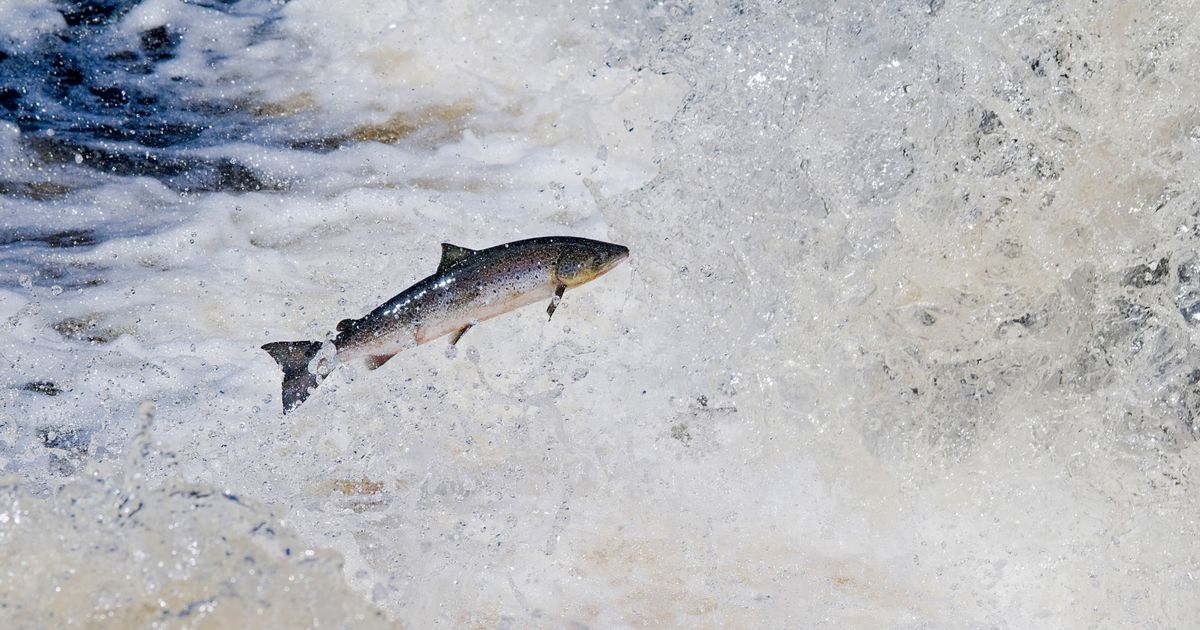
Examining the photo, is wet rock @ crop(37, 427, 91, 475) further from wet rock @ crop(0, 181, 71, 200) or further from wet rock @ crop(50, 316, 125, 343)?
A: wet rock @ crop(0, 181, 71, 200)

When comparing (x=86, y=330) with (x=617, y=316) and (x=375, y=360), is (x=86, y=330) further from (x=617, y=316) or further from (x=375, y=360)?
(x=617, y=316)

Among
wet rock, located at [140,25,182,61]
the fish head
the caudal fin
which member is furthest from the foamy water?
the fish head

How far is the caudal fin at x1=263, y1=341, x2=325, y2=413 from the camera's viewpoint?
2768 mm

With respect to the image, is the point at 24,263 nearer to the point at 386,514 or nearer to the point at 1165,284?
the point at 386,514

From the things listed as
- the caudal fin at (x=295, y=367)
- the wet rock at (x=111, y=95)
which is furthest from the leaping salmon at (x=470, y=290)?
the wet rock at (x=111, y=95)

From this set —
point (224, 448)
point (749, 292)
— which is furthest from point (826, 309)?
point (224, 448)

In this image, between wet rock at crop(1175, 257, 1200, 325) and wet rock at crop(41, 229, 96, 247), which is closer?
wet rock at crop(1175, 257, 1200, 325)

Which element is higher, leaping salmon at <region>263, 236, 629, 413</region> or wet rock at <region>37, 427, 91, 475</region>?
leaping salmon at <region>263, 236, 629, 413</region>

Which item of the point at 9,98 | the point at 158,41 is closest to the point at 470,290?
the point at 158,41

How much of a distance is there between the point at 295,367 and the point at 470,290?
703 millimetres

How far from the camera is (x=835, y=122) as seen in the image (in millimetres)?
2838

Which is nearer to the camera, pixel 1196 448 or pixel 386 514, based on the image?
pixel 1196 448

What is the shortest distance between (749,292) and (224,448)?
2065 millimetres

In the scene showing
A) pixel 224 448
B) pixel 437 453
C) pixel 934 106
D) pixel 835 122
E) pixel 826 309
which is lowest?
pixel 224 448
